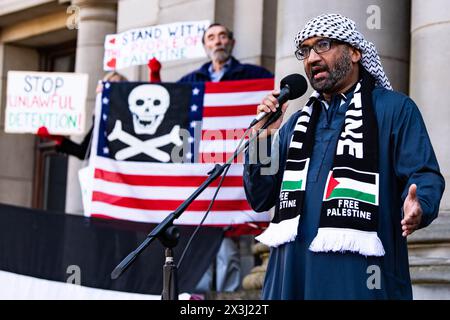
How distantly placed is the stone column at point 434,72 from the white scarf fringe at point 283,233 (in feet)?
8.61

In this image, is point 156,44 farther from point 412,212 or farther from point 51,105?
point 412,212

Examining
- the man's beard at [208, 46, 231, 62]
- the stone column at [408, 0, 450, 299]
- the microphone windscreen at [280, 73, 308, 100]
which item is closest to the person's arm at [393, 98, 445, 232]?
the microphone windscreen at [280, 73, 308, 100]

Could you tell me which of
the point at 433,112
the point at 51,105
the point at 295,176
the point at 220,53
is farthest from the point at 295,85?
the point at 51,105

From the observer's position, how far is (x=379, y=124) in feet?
17.6

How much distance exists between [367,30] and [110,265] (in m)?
2.71

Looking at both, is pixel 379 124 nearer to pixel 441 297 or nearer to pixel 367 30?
pixel 441 297

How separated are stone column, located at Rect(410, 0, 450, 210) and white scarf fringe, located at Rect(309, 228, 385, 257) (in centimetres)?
273

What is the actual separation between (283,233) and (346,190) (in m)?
0.33

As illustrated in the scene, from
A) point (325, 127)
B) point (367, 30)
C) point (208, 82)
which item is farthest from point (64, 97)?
point (325, 127)

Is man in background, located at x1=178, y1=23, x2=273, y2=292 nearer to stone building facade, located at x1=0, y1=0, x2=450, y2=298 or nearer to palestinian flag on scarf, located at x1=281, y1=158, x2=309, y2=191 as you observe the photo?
stone building facade, located at x1=0, y1=0, x2=450, y2=298

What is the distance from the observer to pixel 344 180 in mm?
5262

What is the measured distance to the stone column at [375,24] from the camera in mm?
8484

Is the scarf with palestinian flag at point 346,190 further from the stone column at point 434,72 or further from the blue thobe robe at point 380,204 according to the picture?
the stone column at point 434,72

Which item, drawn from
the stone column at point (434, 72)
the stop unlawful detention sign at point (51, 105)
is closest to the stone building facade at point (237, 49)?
the stone column at point (434, 72)
